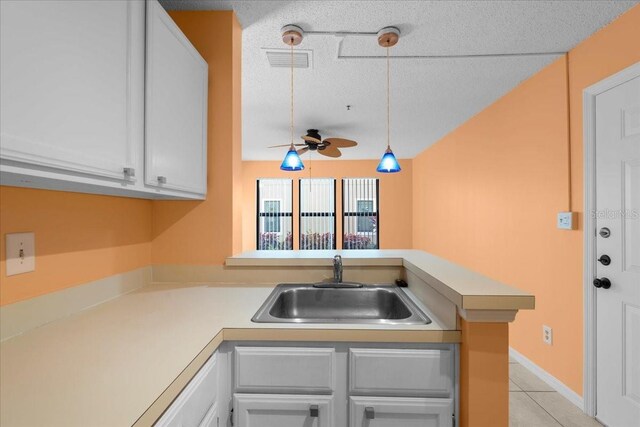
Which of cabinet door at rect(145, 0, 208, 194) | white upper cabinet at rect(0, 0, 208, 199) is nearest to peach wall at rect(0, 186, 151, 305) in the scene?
white upper cabinet at rect(0, 0, 208, 199)

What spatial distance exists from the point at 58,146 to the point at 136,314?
2.14 ft

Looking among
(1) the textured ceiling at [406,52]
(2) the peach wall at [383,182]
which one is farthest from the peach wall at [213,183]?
(2) the peach wall at [383,182]

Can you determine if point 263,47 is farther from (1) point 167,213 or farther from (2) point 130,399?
(2) point 130,399

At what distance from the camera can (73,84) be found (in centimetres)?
78

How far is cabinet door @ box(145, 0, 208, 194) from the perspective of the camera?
1.11m

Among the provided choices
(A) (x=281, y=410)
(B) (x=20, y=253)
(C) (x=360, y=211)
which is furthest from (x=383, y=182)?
(B) (x=20, y=253)

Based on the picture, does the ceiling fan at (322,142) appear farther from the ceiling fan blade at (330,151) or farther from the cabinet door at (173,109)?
the cabinet door at (173,109)

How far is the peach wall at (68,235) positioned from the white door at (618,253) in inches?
107

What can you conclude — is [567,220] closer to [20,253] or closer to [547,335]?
[547,335]

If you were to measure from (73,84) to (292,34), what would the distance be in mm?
1418

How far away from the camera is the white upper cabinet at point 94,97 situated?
647 millimetres

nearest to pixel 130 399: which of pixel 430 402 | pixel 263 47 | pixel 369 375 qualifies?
pixel 369 375

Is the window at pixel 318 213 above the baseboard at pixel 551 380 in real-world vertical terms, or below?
above

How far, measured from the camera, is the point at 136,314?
3.58 ft
